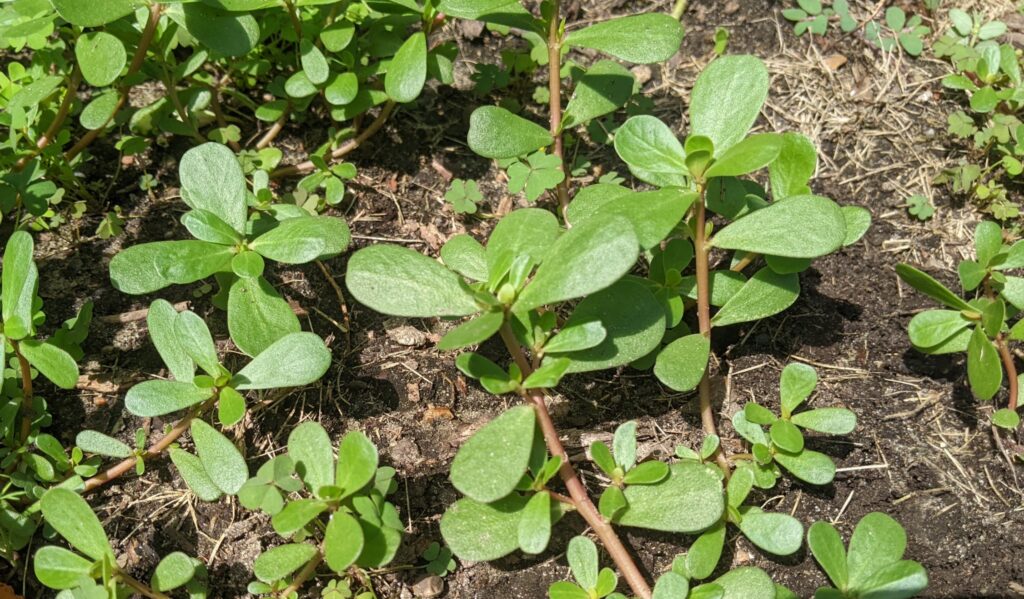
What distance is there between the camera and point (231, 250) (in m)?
2.03

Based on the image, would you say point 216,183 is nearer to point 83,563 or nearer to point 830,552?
point 83,563

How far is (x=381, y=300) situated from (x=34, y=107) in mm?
1298

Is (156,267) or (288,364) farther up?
(156,267)

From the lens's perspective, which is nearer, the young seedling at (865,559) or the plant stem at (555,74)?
the young seedling at (865,559)

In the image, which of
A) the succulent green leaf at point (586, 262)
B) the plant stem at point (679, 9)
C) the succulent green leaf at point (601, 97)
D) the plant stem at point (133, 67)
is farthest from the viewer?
the plant stem at point (679, 9)

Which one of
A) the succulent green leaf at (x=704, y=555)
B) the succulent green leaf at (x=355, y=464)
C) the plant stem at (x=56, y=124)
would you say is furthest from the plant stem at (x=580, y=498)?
the plant stem at (x=56, y=124)

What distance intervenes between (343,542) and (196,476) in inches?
17.2

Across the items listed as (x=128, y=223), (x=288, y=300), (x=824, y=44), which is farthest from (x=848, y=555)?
(x=128, y=223)

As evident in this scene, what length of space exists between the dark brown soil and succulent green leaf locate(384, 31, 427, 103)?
46cm

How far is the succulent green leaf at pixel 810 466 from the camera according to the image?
200cm

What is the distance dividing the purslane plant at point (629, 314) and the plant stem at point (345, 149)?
815mm

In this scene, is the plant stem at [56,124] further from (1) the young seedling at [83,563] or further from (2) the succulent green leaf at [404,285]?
(2) the succulent green leaf at [404,285]

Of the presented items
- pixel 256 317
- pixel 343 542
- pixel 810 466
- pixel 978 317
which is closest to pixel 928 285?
pixel 978 317

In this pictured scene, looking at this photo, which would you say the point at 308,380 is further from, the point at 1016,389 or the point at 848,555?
the point at 1016,389
